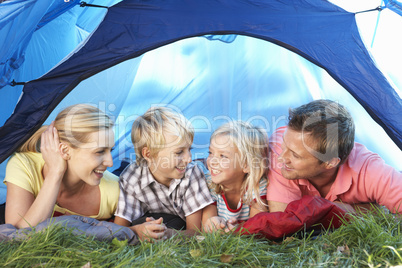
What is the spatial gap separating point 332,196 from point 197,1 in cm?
125

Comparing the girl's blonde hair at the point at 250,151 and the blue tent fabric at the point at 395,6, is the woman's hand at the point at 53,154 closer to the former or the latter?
the girl's blonde hair at the point at 250,151

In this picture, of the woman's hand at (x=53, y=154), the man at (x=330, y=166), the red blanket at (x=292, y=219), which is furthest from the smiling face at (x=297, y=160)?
the woman's hand at (x=53, y=154)

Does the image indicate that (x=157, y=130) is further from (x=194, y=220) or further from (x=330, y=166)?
(x=330, y=166)

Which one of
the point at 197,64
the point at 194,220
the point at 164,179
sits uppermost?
the point at 197,64

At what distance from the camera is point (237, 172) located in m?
2.43

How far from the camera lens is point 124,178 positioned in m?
2.48

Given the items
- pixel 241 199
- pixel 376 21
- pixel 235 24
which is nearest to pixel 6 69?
pixel 235 24

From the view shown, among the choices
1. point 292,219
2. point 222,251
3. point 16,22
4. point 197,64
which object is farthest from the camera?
point 197,64

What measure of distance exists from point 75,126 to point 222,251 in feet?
3.28

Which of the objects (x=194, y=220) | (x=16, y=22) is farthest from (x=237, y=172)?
(x=16, y=22)

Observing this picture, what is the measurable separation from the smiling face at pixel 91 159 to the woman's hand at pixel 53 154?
53 millimetres

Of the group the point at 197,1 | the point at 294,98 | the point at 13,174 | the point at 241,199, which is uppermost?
the point at 197,1

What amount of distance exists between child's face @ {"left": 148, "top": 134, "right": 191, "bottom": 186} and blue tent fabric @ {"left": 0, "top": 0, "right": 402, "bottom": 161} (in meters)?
0.51

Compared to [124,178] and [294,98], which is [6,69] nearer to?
[124,178]
